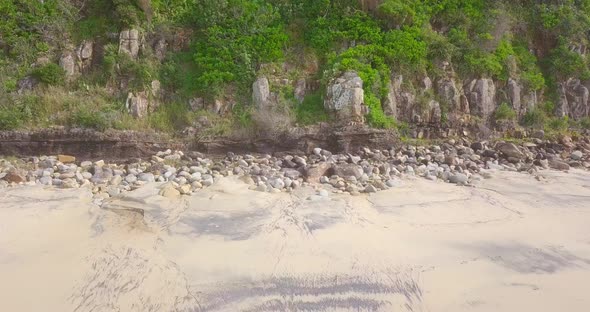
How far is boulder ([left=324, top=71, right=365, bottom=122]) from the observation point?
975cm

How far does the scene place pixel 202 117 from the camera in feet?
32.3

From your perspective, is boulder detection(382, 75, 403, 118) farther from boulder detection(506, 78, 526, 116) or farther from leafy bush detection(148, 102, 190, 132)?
leafy bush detection(148, 102, 190, 132)

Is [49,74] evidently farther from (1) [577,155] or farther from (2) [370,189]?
(1) [577,155]

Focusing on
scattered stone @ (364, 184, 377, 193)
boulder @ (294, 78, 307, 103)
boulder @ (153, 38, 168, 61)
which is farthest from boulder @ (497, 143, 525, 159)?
boulder @ (153, 38, 168, 61)

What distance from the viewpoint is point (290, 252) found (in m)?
4.65

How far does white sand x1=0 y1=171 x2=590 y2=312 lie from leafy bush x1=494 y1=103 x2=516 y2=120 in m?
5.57

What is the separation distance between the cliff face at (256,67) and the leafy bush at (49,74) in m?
0.03

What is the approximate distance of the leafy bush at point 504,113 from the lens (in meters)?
11.6

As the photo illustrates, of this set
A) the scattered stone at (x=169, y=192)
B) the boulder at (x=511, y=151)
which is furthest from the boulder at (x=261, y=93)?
the boulder at (x=511, y=151)

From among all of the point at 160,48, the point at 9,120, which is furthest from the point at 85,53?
the point at 9,120

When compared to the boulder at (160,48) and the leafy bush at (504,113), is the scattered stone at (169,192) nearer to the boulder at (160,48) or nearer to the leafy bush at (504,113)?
the boulder at (160,48)

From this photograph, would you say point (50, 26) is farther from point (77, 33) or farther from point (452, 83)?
point (452, 83)

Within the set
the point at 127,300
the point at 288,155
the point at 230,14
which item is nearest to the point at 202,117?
the point at 288,155

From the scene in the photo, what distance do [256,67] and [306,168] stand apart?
13.7 feet
